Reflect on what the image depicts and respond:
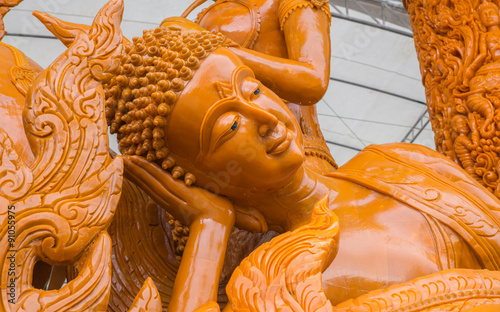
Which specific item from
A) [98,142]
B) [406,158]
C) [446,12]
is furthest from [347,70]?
[98,142]

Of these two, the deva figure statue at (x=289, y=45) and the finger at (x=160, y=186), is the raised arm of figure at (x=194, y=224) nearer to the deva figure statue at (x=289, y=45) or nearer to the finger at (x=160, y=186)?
the finger at (x=160, y=186)

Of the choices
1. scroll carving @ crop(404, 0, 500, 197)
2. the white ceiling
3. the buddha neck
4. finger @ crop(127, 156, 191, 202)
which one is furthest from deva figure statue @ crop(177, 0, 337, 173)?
the white ceiling

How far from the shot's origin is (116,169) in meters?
1.41

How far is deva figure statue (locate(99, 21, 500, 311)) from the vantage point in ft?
4.76

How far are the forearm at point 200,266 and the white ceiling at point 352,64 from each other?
17.5ft

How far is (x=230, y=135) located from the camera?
56.7 inches

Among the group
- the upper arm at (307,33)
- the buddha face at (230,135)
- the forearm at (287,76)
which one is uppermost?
the upper arm at (307,33)

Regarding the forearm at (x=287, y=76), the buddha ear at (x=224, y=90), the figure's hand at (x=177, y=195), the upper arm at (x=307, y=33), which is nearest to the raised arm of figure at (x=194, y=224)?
the figure's hand at (x=177, y=195)

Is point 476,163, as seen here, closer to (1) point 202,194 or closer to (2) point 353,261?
(2) point 353,261

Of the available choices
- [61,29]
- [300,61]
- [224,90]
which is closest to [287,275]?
[224,90]

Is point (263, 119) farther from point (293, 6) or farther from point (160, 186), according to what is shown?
point (293, 6)

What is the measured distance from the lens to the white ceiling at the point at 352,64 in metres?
6.58

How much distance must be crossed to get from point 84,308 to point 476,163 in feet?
4.70

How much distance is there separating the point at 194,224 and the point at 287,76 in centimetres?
47
